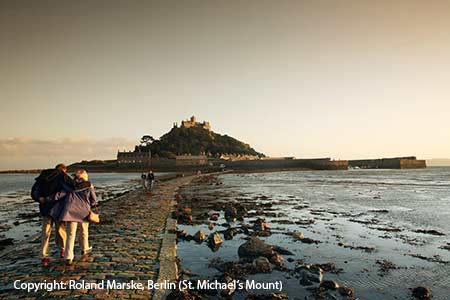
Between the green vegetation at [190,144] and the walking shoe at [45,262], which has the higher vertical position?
the green vegetation at [190,144]

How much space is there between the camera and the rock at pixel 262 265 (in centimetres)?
729

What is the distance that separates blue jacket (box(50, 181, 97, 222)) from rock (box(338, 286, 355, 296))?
5.82 m

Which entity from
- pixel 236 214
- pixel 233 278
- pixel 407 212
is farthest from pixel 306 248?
pixel 407 212

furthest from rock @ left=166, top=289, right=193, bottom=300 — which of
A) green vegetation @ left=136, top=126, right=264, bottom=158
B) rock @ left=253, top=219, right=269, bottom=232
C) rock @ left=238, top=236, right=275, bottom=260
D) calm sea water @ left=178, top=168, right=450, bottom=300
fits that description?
green vegetation @ left=136, top=126, right=264, bottom=158

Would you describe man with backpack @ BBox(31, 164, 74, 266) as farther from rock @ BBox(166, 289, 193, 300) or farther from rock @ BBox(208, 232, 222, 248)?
rock @ BBox(208, 232, 222, 248)

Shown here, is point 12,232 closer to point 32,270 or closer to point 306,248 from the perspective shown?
point 32,270

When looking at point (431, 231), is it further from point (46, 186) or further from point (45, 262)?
point (46, 186)

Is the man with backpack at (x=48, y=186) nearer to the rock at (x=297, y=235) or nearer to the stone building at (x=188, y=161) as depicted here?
the rock at (x=297, y=235)

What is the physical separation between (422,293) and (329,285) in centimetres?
184

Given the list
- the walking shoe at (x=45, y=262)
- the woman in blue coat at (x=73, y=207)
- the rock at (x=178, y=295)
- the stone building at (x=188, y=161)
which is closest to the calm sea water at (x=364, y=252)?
the rock at (x=178, y=295)

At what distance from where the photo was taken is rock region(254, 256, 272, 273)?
729cm

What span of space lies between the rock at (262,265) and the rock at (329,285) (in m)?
1.36

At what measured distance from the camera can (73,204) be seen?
261 inches

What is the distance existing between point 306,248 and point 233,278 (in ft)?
12.2
